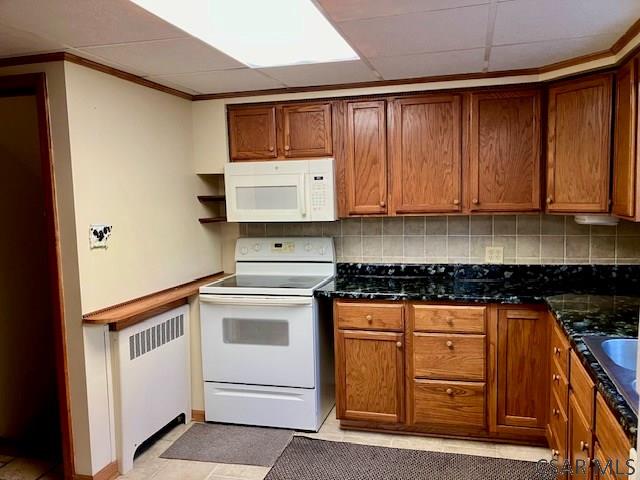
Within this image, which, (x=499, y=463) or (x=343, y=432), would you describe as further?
(x=343, y=432)

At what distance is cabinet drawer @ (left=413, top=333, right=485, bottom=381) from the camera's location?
2.91 meters

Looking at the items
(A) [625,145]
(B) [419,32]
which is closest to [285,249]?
(B) [419,32]

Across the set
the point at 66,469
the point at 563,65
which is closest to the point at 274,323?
the point at 66,469

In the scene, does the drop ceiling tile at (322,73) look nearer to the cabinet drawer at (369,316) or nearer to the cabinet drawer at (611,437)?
the cabinet drawer at (369,316)

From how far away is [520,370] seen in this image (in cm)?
286

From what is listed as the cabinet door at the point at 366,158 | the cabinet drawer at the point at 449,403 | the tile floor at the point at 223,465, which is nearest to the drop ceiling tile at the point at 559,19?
the cabinet door at the point at 366,158

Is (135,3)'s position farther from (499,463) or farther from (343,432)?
(499,463)

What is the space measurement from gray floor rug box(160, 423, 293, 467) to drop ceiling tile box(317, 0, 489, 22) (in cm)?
224

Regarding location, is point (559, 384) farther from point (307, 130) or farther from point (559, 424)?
point (307, 130)

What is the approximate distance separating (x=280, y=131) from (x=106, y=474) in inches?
86.1

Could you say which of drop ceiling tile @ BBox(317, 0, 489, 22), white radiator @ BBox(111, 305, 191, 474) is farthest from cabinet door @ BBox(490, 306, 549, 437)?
white radiator @ BBox(111, 305, 191, 474)

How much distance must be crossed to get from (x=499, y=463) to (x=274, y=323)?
144 centimetres

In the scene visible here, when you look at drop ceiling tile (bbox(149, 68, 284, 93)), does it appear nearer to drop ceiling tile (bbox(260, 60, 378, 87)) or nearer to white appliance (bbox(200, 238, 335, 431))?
drop ceiling tile (bbox(260, 60, 378, 87))

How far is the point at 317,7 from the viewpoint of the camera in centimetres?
191
